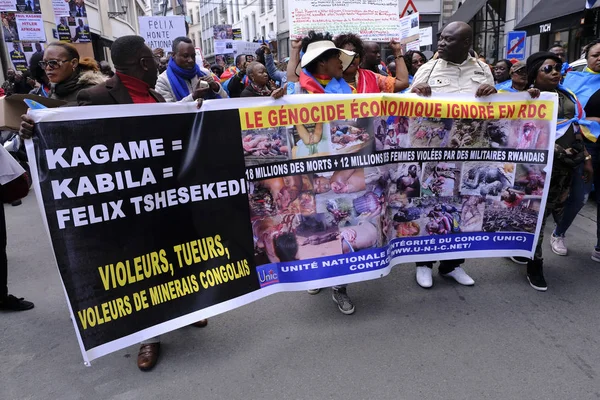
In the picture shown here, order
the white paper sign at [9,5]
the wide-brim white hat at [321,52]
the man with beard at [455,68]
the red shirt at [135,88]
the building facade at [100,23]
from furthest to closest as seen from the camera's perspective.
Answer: the building facade at [100,23] < the white paper sign at [9,5] < the man with beard at [455,68] < the wide-brim white hat at [321,52] < the red shirt at [135,88]

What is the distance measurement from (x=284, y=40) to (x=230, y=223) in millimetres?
35414

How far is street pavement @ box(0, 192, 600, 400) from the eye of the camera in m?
2.55

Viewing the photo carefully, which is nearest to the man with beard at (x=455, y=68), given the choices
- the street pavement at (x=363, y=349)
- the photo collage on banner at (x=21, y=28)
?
the street pavement at (x=363, y=349)

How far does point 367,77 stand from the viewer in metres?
3.63

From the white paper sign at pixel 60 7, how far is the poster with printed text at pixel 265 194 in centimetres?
1716

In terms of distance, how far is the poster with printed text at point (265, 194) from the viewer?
8.07 feet

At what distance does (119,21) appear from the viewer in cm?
3014

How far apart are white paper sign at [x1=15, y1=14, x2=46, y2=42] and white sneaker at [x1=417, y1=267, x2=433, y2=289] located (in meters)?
14.6

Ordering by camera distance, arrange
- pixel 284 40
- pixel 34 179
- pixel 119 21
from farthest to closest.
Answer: pixel 284 40, pixel 119 21, pixel 34 179

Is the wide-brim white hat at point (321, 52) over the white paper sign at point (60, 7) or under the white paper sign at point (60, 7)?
under

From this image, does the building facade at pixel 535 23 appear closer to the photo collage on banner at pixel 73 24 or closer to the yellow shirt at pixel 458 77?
the yellow shirt at pixel 458 77

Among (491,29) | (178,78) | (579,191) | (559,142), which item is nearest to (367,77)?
(559,142)

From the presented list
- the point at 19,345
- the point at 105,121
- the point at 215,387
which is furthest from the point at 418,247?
the point at 19,345

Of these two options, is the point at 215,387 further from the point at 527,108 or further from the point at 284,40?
the point at 284,40
